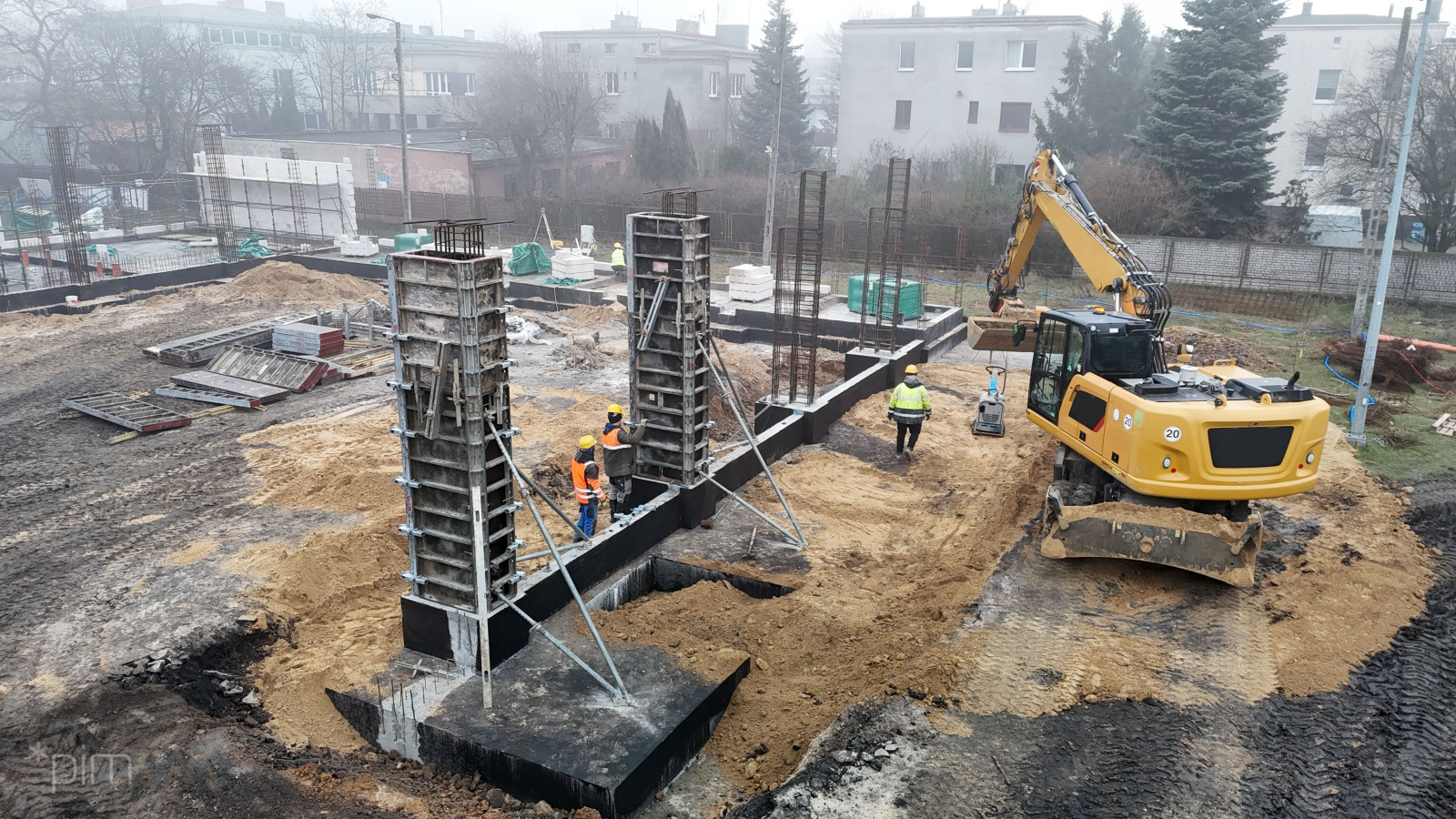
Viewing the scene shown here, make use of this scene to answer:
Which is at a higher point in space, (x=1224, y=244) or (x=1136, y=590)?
(x=1224, y=244)

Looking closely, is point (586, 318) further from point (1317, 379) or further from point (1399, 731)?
point (1399, 731)

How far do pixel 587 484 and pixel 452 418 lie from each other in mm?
2770

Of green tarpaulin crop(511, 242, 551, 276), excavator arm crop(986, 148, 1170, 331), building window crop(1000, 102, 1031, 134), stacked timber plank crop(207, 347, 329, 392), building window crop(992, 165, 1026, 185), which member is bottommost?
stacked timber plank crop(207, 347, 329, 392)

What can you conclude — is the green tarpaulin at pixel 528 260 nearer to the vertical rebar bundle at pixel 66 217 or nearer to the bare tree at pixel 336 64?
the vertical rebar bundle at pixel 66 217

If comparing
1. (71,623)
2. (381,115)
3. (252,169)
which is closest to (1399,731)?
(71,623)

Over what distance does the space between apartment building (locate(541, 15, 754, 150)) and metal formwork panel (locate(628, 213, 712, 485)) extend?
147ft

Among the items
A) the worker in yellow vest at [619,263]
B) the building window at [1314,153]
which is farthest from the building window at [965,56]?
the worker in yellow vest at [619,263]

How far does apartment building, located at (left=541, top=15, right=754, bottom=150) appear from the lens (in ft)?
198

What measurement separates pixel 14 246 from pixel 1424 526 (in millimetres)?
40301

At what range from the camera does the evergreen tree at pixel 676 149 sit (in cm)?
4669

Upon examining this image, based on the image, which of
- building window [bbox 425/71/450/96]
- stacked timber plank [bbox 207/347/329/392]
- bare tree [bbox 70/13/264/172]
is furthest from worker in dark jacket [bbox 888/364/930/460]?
building window [bbox 425/71/450/96]

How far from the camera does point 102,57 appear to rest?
60.8m

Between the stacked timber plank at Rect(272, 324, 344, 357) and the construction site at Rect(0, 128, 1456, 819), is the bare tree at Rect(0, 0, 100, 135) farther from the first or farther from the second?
the construction site at Rect(0, 128, 1456, 819)

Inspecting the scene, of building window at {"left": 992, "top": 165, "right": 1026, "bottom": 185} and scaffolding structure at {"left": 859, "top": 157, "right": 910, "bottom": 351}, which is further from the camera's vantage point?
building window at {"left": 992, "top": 165, "right": 1026, "bottom": 185}
